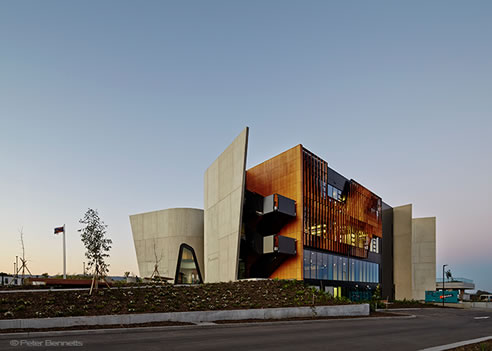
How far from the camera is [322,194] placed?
4741 cm

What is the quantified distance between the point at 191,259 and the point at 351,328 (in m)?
44.3

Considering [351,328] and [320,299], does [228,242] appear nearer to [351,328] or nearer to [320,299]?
[320,299]

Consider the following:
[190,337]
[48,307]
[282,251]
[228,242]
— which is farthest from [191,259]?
[190,337]

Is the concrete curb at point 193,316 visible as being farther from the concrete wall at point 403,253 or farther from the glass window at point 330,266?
the concrete wall at point 403,253

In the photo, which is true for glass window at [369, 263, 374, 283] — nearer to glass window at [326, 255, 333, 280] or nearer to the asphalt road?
glass window at [326, 255, 333, 280]

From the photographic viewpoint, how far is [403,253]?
243 feet

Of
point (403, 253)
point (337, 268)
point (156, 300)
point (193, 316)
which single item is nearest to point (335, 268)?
point (337, 268)

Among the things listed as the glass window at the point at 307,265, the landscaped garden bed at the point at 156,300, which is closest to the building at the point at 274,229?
the glass window at the point at 307,265

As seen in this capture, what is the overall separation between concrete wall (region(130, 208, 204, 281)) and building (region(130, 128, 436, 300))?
0.50ft

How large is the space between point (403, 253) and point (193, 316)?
61.5 meters

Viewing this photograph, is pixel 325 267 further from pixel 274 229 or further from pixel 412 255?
pixel 412 255

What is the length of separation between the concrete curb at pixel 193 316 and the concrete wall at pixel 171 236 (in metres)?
38.7

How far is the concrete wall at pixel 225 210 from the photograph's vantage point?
131 feet

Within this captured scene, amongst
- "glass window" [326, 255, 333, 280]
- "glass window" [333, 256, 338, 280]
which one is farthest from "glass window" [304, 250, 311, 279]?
"glass window" [333, 256, 338, 280]
